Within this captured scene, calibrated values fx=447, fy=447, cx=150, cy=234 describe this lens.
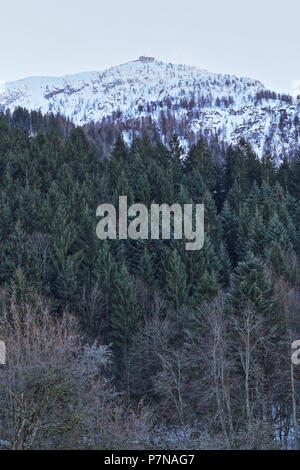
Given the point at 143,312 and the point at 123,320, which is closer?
the point at 123,320

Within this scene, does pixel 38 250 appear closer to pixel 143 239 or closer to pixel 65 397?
pixel 143 239

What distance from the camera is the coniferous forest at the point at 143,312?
612 inches

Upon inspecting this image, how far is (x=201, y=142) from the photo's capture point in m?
79.2

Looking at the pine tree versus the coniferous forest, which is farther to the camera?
the pine tree

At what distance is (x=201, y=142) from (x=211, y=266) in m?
42.1

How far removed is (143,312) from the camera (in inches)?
1529

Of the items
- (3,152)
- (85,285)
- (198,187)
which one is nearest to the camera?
(85,285)

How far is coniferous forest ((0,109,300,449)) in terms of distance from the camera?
15.5 meters

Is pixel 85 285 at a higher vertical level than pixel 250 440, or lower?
higher

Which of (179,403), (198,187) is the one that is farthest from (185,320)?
(198,187)

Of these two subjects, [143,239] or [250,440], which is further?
[143,239]

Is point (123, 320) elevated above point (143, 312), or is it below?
above

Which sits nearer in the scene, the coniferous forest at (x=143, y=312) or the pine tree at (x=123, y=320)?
the coniferous forest at (x=143, y=312)
